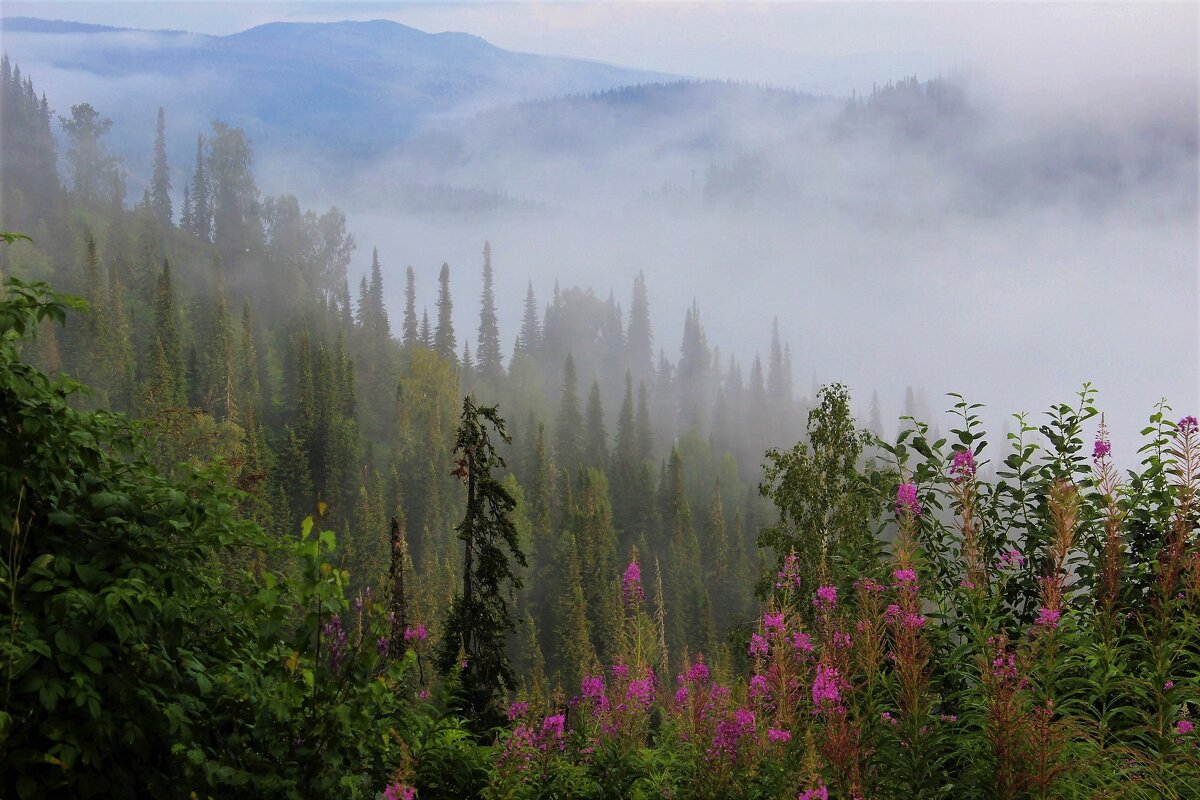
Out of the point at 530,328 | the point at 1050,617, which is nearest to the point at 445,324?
the point at 530,328

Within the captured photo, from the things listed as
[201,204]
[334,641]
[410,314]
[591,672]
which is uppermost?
[201,204]

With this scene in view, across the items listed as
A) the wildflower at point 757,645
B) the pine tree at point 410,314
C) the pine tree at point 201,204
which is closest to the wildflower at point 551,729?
the wildflower at point 757,645

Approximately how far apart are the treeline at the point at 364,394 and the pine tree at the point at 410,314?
46 cm

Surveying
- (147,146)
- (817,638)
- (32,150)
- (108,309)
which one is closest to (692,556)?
(108,309)

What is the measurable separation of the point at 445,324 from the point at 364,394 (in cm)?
1521

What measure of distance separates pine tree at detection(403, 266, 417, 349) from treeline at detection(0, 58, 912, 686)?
465 mm

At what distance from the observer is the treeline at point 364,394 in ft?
221

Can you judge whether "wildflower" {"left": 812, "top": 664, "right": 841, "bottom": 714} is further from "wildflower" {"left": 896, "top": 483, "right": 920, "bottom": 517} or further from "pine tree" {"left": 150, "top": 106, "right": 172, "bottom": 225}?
"pine tree" {"left": 150, "top": 106, "right": 172, "bottom": 225}

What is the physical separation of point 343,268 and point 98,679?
128 m

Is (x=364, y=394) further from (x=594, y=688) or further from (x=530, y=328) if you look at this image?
(x=594, y=688)

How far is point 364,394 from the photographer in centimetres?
10400

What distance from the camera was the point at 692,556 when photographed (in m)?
83.9

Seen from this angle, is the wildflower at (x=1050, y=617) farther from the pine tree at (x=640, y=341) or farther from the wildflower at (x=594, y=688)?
the pine tree at (x=640, y=341)

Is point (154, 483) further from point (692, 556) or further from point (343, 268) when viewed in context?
point (343, 268)
